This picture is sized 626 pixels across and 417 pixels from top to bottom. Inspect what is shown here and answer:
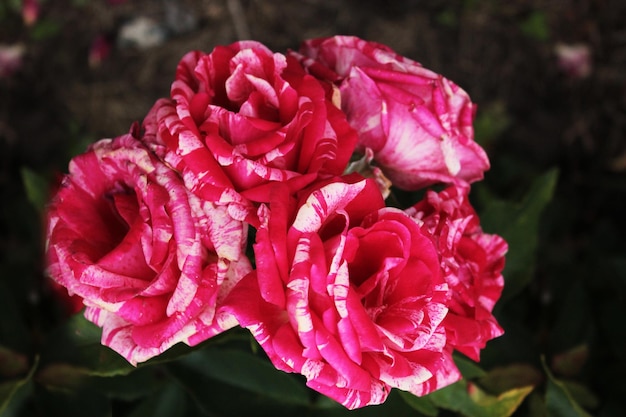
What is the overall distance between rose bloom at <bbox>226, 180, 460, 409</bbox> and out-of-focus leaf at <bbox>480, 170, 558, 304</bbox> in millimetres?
382

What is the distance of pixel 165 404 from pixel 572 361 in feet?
1.96

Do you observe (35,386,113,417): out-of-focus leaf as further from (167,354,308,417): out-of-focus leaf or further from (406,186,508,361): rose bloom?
(406,186,508,361): rose bloom

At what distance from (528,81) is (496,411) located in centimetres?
124

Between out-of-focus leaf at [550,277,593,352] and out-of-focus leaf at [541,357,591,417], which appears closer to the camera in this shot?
out-of-focus leaf at [541,357,591,417]

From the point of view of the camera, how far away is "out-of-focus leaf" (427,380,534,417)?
2.28ft

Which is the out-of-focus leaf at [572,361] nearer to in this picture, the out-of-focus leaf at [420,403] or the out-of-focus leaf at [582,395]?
the out-of-focus leaf at [582,395]

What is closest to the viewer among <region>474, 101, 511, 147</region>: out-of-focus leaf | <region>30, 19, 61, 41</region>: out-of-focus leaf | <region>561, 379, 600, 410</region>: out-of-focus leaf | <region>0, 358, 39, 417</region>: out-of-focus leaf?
<region>0, 358, 39, 417</region>: out-of-focus leaf

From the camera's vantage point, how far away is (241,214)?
49cm

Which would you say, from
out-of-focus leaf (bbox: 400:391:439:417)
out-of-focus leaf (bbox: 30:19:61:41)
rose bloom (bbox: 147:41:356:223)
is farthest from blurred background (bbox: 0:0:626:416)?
rose bloom (bbox: 147:41:356:223)

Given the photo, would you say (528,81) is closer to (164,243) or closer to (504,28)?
(504,28)

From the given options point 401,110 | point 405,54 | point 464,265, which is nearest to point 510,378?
point 464,265

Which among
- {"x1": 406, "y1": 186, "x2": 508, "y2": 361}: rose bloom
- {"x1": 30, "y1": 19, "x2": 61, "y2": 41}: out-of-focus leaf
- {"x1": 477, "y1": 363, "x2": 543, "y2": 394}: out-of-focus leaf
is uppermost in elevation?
{"x1": 406, "y1": 186, "x2": 508, "y2": 361}: rose bloom

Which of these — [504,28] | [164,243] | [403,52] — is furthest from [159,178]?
[504,28]

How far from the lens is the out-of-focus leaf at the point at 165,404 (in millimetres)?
788
